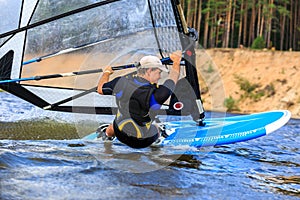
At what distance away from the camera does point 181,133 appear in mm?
6711

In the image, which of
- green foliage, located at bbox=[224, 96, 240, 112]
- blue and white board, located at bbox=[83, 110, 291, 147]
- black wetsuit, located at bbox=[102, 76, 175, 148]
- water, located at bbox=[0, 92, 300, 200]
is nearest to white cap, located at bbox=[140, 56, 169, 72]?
black wetsuit, located at bbox=[102, 76, 175, 148]

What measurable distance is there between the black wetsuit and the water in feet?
0.79

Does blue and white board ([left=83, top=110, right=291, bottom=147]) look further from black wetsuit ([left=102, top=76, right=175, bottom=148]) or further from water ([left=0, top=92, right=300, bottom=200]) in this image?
black wetsuit ([left=102, top=76, right=175, bottom=148])

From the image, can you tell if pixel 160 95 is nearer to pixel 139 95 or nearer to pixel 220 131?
pixel 139 95

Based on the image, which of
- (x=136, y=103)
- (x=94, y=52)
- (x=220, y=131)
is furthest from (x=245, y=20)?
(x=136, y=103)

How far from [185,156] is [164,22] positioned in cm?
260

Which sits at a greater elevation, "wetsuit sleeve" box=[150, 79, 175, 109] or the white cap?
the white cap

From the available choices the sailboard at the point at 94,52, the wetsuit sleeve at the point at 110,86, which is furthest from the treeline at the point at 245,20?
the wetsuit sleeve at the point at 110,86

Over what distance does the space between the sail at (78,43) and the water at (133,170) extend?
0.71 meters

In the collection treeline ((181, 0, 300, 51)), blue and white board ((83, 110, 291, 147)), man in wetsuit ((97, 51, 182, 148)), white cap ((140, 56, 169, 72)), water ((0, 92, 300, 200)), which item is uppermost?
treeline ((181, 0, 300, 51))

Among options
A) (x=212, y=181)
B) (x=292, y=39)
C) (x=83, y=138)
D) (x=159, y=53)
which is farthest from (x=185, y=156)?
(x=292, y=39)

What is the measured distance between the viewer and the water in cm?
376

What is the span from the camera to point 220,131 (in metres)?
6.64

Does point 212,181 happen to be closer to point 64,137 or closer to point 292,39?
point 64,137
